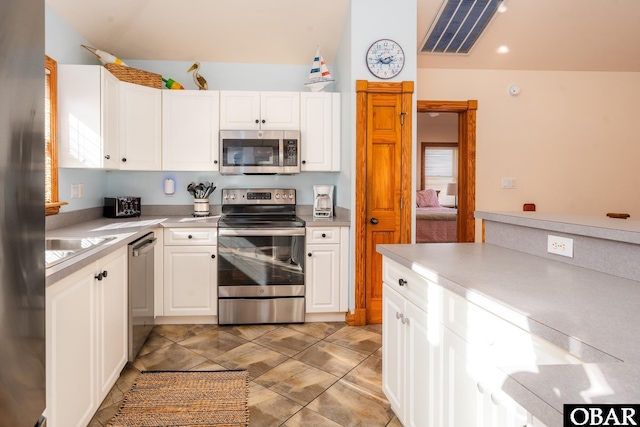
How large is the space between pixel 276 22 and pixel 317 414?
3.09 meters

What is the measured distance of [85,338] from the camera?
5.84ft

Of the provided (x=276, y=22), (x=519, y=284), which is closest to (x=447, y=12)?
(x=276, y=22)

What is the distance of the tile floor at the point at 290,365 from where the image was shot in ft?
6.68

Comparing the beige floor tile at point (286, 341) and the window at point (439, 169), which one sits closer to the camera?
the beige floor tile at point (286, 341)

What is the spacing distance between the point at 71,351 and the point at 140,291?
107cm

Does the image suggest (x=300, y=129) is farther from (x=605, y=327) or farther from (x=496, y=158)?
(x=605, y=327)

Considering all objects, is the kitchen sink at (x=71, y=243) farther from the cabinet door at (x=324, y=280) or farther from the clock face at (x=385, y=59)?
the clock face at (x=385, y=59)

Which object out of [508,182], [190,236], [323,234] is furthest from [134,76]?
[508,182]

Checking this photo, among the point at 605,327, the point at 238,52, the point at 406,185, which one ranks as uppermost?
the point at 238,52

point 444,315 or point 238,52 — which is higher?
point 238,52

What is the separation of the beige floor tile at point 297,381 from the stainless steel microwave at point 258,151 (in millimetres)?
1748

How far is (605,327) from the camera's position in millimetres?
853

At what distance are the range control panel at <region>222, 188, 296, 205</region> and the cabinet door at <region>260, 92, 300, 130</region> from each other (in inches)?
25.3

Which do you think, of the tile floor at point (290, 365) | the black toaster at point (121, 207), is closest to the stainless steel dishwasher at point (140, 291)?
the tile floor at point (290, 365)
